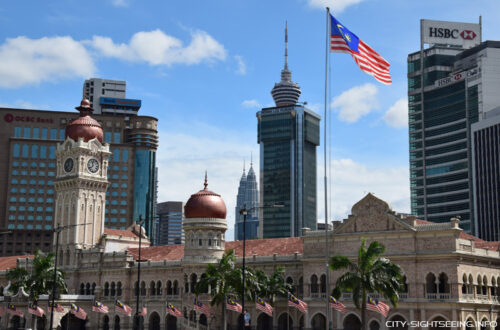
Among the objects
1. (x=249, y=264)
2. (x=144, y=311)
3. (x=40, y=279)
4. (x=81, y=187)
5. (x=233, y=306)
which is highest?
(x=81, y=187)

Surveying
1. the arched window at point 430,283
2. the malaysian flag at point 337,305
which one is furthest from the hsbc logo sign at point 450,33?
the malaysian flag at point 337,305

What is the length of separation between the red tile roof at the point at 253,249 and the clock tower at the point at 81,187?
7.32 m

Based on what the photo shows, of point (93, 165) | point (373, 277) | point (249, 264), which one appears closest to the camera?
point (373, 277)

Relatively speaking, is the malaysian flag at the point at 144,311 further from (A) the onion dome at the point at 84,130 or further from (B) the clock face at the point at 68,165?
(A) the onion dome at the point at 84,130

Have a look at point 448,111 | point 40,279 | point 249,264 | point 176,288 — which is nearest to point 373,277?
point 249,264

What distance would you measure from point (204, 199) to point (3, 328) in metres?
32.3

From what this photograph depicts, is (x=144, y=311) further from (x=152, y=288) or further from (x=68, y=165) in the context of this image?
(x=68, y=165)

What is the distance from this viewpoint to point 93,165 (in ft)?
337

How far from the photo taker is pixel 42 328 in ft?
299

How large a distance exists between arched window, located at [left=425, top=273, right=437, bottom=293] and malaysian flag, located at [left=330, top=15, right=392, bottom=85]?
83.8ft

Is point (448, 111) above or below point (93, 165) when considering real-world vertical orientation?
above

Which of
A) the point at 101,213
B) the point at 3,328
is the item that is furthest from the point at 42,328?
the point at 101,213

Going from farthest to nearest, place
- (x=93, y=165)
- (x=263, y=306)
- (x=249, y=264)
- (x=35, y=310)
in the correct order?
(x=93, y=165)
(x=35, y=310)
(x=249, y=264)
(x=263, y=306)

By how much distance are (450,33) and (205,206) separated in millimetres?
103520
